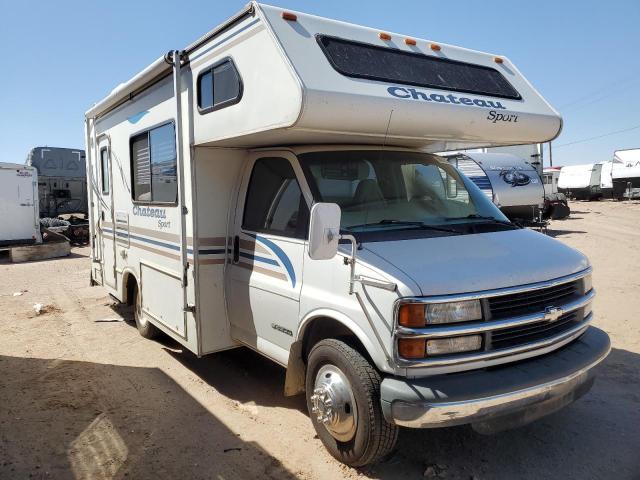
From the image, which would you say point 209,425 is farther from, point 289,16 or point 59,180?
point 59,180

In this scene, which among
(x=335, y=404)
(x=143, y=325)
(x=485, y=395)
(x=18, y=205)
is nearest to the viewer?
(x=485, y=395)

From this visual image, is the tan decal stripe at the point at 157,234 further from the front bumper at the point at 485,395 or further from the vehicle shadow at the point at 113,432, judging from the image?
the front bumper at the point at 485,395

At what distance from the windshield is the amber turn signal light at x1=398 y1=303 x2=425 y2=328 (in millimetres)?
848

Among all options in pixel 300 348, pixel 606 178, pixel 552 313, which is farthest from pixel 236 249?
pixel 606 178

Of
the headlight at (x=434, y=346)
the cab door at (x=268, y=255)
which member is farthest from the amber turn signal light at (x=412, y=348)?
the cab door at (x=268, y=255)

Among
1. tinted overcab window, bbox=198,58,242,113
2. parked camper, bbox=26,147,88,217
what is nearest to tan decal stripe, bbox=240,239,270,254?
tinted overcab window, bbox=198,58,242,113

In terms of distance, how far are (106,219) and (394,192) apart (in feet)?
14.6

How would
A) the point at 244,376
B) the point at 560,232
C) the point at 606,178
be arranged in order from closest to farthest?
the point at 244,376 < the point at 560,232 < the point at 606,178

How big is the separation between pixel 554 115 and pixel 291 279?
8.90ft

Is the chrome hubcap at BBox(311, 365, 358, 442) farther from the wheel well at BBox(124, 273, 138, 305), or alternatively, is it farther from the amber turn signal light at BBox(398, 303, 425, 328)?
the wheel well at BBox(124, 273, 138, 305)

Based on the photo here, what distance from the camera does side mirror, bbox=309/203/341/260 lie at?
114 inches

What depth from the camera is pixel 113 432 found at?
13.0 ft

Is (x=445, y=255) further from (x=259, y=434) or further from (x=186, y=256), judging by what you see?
(x=186, y=256)

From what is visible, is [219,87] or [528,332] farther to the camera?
[219,87]
